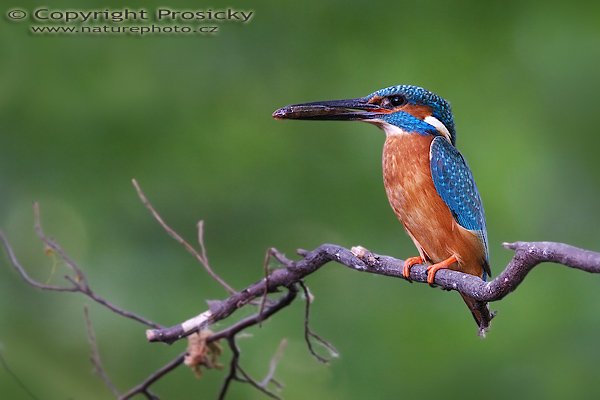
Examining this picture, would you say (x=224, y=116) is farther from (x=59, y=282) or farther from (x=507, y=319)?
(x=507, y=319)

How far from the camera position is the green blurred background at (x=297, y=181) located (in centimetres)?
404

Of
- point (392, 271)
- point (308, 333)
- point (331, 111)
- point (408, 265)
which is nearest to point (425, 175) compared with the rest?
point (331, 111)

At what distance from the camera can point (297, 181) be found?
443 cm

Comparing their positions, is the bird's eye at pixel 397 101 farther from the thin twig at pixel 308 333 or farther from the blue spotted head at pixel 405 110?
the thin twig at pixel 308 333

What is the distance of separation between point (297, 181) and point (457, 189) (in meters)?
1.77

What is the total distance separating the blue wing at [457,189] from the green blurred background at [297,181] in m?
1.33

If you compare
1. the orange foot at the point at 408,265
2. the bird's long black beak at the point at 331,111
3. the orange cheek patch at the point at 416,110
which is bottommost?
the orange foot at the point at 408,265

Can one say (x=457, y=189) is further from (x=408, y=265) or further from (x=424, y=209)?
(x=408, y=265)

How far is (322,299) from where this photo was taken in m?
4.27

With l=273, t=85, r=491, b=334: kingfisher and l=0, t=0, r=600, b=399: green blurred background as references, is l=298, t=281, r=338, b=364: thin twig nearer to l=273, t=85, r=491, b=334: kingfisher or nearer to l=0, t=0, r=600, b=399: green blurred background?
l=273, t=85, r=491, b=334: kingfisher

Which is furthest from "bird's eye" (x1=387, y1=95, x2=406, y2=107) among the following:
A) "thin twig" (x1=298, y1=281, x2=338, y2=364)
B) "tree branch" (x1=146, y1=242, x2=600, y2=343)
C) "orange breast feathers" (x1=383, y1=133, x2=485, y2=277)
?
"thin twig" (x1=298, y1=281, x2=338, y2=364)

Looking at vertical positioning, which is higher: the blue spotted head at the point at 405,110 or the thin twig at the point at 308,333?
the blue spotted head at the point at 405,110

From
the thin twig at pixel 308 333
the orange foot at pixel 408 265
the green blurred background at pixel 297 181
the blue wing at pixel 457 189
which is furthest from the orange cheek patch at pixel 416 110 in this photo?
the green blurred background at pixel 297 181

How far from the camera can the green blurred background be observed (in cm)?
404
